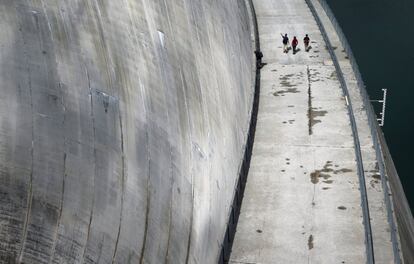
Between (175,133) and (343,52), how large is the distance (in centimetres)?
1749

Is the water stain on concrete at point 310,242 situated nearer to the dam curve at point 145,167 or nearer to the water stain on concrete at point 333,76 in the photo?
the dam curve at point 145,167

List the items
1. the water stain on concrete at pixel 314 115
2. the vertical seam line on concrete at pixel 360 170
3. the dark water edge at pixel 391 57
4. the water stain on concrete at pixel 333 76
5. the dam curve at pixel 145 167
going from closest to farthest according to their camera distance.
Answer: the vertical seam line on concrete at pixel 360 170
the dam curve at pixel 145 167
the water stain on concrete at pixel 314 115
the water stain on concrete at pixel 333 76
the dark water edge at pixel 391 57

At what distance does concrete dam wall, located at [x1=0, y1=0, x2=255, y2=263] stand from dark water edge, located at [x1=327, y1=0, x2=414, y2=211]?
2055cm

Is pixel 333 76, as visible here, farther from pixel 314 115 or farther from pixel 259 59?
pixel 314 115

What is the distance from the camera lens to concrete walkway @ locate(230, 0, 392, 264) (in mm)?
21172

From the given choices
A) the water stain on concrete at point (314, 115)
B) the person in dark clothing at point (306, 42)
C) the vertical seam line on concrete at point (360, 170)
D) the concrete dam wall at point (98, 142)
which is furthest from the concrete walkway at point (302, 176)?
the concrete dam wall at point (98, 142)

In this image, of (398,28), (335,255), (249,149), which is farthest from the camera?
(398,28)

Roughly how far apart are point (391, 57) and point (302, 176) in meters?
33.5

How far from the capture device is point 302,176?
25.4 metres

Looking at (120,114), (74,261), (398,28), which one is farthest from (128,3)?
(398,28)

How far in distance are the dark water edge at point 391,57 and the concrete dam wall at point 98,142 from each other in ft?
67.4

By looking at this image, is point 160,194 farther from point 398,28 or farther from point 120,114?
point 398,28

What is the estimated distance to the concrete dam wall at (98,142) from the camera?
22078mm

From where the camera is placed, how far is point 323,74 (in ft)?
118
